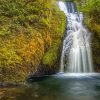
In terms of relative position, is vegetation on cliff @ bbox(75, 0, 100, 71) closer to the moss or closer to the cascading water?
the cascading water

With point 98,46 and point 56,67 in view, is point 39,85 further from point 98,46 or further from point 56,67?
point 98,46

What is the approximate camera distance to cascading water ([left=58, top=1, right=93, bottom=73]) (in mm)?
14180

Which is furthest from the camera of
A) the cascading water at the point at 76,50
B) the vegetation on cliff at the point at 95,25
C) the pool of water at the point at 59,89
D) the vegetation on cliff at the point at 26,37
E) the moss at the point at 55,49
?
the vegetation on cliff at the point at 95,25

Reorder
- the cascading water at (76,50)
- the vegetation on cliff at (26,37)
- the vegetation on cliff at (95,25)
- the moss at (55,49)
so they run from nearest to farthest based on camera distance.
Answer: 1. the vegetation on cliff at (26,37)
2. the moss at (55,49)
3. the cascading water at (76,50)
4. the vegetation on cliff at (95,25)

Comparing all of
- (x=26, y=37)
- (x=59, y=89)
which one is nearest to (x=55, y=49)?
(x=26, y=37)

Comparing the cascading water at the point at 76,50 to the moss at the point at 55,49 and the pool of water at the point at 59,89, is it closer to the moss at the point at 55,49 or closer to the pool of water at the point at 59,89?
the moss at the point at 55,49

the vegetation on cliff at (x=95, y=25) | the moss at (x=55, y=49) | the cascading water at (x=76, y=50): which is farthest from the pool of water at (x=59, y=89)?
the vegetation on cliff at (x=95, y=25)

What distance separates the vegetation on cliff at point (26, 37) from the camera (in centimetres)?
1104

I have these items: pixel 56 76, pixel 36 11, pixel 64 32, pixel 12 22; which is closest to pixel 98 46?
pixel 64 32

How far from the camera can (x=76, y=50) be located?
14.7 m

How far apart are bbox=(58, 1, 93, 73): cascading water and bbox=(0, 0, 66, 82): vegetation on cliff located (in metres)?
0.76

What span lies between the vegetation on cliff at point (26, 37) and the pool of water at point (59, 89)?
90cm

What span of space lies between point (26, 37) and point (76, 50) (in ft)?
12.1

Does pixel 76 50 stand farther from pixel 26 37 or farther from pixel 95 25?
pixel 26 37
